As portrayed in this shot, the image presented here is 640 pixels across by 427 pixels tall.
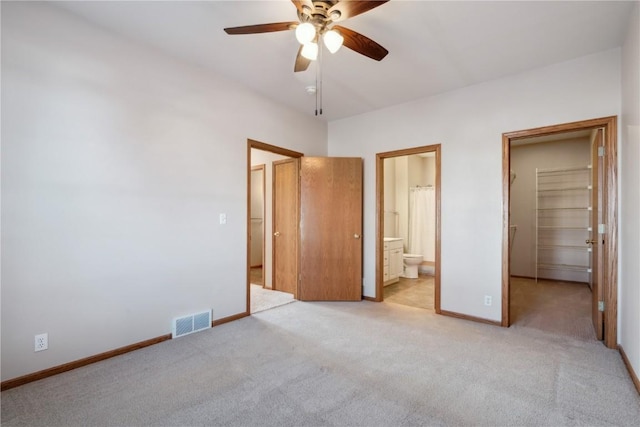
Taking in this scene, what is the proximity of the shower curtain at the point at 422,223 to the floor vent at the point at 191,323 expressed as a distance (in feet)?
14.9

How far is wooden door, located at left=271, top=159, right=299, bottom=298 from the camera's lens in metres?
4.51

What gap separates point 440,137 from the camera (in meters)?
3.72

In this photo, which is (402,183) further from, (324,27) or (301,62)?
(324,27)

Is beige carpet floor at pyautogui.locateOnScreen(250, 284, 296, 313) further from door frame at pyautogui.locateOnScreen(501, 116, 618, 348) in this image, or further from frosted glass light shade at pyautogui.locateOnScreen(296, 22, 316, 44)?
door frame at pyautogui.locateOnScreen(501, 116, 618, 348)

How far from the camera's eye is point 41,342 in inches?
86.0

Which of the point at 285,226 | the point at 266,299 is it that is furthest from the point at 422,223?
the point at 266,299

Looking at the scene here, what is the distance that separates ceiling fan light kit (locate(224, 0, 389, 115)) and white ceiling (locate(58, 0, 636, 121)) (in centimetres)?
29

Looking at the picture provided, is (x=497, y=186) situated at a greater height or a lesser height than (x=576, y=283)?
greater

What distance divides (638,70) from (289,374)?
3139mm

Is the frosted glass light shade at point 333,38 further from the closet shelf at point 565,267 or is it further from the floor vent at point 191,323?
the closet shelf at point 565,267

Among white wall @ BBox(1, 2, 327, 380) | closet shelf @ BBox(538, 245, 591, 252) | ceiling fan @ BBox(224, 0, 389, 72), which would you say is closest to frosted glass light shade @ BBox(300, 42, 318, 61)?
ceiling fan @ BBox(224, 0, 389, 72)

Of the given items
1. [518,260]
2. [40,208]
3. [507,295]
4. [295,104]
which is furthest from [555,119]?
[40,208]

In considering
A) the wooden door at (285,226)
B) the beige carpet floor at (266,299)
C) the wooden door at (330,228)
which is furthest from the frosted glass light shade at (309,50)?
the beige carpet floor at (266,299)

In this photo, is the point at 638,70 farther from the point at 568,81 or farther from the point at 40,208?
the point at 40,208
